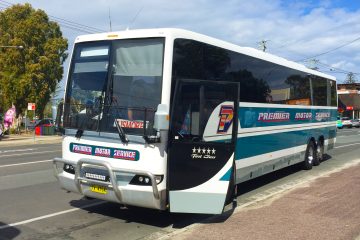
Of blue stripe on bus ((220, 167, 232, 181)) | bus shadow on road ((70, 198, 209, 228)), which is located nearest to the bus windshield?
blue stripe on bus ((220, 167, 232, 181))

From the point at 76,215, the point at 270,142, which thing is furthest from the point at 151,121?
the point at 270,142

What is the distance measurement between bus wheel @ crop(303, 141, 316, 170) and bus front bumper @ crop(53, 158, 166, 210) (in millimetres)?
8118

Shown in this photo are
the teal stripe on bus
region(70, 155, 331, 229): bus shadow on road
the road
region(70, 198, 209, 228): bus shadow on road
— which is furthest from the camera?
the teal stripe on bus

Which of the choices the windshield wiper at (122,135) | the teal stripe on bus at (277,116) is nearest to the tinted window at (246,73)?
the teal stripe on bus at (277,116)

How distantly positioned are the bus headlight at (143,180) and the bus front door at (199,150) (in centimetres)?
16

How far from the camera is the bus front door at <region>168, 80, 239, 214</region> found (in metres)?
6.41

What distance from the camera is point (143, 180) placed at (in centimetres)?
639

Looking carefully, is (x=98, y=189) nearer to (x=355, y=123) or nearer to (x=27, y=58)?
(x=27, y=58)

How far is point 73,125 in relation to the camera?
7.21 meters

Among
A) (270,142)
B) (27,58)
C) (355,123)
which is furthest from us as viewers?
(355,123)

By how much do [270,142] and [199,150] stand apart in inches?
163

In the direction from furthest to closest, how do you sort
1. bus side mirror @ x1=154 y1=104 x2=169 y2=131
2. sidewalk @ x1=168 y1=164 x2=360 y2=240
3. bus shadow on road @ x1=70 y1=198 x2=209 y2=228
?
bus shadow on road @ x1=70 y1=198 x2=209 y2=228 < sidewalk @ x1=168 y1=164 x2=360 y2=240 < bus side mirror @ x1=154 y1=104 x2=169 y2=131

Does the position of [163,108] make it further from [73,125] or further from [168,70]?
[73,125]

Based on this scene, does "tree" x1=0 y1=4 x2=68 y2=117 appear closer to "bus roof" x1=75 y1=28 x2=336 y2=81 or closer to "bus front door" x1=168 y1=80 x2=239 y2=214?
"bus roof" x1=75 y1=28 x2=336 y2=81
